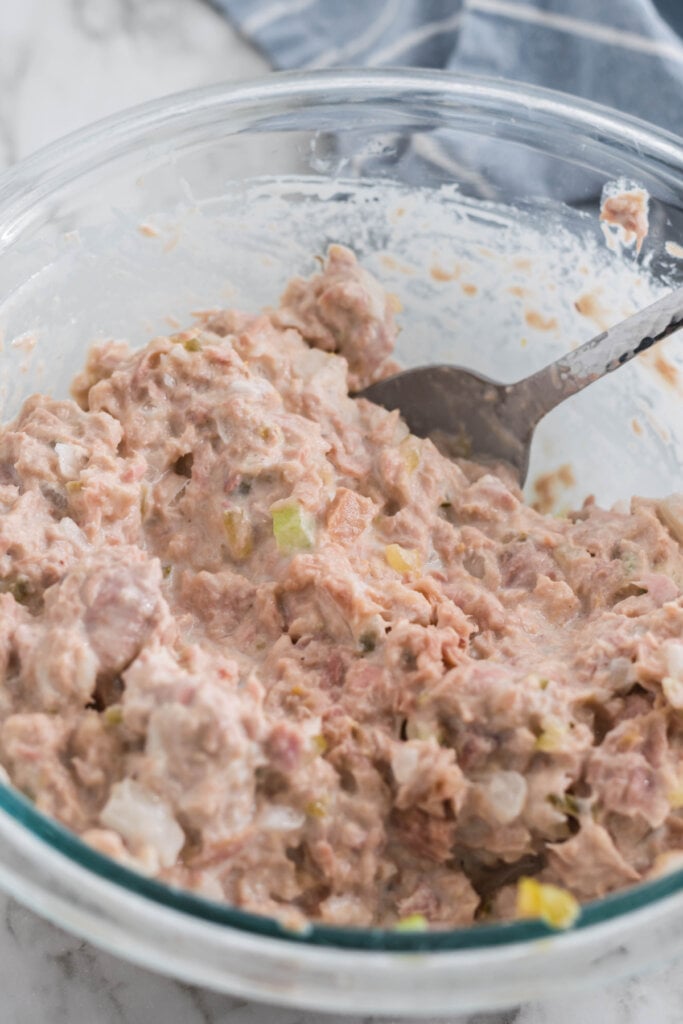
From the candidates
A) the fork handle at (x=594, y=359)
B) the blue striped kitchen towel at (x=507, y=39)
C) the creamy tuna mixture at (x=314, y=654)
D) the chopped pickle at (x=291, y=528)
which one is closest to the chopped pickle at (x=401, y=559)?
the creamy tuna mixture at (x=314, y=654)

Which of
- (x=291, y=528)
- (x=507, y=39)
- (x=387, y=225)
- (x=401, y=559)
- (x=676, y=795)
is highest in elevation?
(x=507, y=39)

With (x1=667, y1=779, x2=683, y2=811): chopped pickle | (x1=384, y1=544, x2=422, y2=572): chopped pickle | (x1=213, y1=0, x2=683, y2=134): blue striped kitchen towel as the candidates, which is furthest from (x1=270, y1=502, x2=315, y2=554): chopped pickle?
(x1=213, y1=0, x2=683, y2=134): blue striped kitchen towel

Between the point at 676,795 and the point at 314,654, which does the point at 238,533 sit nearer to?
the point at 314,654

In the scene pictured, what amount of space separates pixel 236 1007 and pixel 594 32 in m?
2.75

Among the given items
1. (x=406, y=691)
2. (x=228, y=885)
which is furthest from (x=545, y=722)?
(x=228, y=885)

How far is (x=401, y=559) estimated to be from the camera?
2.20 meters

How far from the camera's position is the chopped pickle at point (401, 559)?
2.20m

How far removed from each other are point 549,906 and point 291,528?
0.86 m

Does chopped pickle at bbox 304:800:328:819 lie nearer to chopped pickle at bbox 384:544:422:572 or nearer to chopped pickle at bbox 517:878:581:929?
chopped pickle at bbox 517:878:581:929

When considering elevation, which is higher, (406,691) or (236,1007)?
(406,691)

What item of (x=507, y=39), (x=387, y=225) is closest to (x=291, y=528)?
(x=387, y=225)

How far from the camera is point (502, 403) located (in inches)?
101

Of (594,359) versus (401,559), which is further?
(594,359)

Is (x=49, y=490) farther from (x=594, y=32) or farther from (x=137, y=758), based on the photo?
(x=594, y=32)
